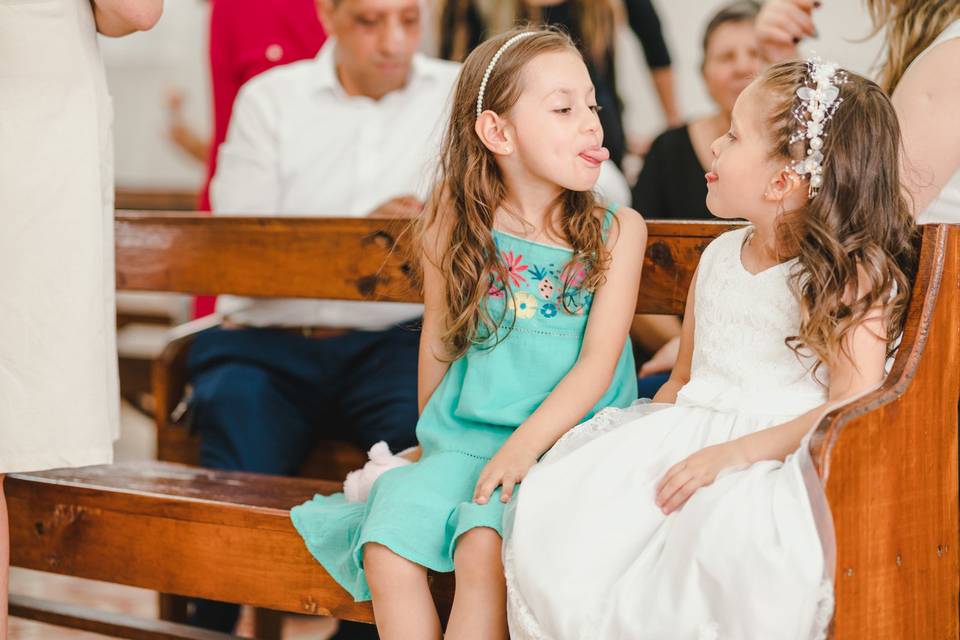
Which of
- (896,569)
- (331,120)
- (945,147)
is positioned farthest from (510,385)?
(331,120)

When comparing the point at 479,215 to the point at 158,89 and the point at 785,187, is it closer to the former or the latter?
the point at 785,187

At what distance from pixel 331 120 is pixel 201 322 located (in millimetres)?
625

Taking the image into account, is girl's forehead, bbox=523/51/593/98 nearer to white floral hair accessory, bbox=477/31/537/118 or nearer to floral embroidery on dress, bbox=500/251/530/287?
white floral hair accessory, bbox=477/31/537/118

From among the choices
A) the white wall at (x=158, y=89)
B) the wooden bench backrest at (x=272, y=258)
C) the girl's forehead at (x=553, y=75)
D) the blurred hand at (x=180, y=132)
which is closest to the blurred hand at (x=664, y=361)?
the wooden bench backrest at (x=272, y=258)

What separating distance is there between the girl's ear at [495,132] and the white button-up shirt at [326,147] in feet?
3.18

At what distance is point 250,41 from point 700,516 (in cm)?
268

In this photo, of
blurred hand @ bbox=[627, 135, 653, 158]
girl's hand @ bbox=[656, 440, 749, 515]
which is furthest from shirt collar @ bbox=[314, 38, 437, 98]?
blurred hand @ bbox=[627, 135, 653, 158]

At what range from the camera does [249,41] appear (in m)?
3.63

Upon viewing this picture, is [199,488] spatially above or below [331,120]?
below

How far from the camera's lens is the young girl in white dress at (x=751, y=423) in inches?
53.7

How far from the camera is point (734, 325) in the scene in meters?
1.67

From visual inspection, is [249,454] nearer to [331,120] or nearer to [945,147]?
[331,120]

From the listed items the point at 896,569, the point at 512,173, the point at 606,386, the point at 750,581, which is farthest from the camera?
the point at 512,173

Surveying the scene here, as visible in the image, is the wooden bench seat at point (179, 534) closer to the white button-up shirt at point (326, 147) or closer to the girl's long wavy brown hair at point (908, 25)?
the white button-up shirt at point (326, 147)
